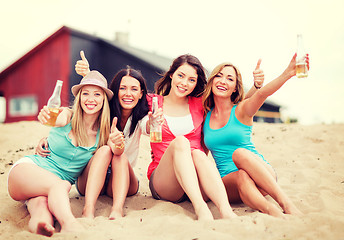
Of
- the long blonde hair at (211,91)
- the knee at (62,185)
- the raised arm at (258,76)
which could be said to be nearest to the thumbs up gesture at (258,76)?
the raised arm at (258,76)

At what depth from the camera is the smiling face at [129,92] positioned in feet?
10.7

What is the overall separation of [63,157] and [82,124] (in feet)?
1.17

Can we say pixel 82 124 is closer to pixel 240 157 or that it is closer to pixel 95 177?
pixel 95 177

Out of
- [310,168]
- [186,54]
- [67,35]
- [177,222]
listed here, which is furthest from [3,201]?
[67,35]

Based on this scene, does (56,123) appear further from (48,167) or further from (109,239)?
(109,239)

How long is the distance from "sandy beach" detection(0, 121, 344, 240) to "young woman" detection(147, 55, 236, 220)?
171mm

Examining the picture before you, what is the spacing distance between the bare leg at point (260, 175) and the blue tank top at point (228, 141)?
270 millimetres

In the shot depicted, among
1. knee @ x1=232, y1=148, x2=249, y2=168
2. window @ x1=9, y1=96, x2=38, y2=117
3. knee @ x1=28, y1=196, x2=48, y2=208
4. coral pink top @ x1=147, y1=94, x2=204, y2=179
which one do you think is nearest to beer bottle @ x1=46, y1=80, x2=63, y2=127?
knee @ x1=28, y1=196, x2=48, y2=208

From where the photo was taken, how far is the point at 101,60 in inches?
525

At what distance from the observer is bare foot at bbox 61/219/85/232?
230 cm

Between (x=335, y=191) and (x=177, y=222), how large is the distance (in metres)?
2.20

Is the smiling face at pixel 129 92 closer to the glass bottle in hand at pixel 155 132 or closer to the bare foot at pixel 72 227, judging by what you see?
the glass bottle in hand at pixel 155 132

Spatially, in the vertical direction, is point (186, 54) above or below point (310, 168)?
above

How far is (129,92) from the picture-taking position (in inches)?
129
